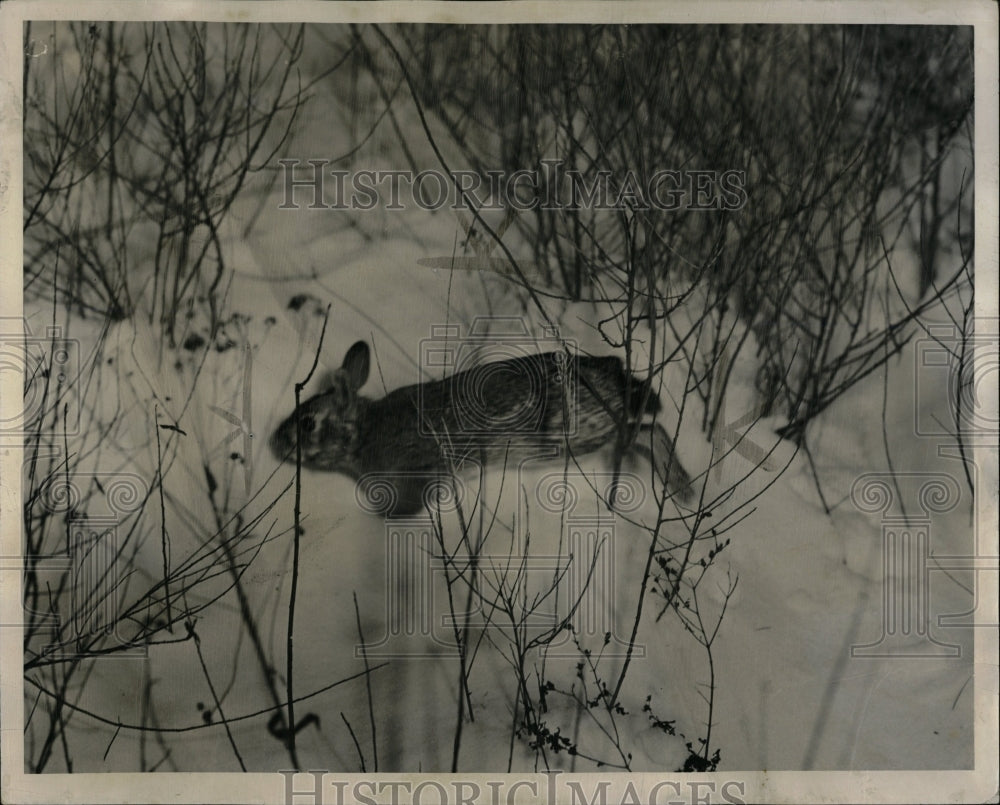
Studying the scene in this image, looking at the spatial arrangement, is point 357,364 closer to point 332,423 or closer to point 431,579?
point 332,423

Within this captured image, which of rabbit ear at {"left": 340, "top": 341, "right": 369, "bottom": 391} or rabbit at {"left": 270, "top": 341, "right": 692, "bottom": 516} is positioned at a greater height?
rabbit ear at {"left": 340, "top": 341, "right": 369, "bottom": 391}

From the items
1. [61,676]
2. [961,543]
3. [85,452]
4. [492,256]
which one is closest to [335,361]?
[492,256]

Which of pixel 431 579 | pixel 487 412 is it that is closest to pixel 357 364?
pixel 487 412

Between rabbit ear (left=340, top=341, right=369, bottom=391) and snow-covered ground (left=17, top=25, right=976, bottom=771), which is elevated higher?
rabbit ear (left=340, top=341, right=369, bottom=391)

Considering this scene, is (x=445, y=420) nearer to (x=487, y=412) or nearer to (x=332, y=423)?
(x=487, y=412)

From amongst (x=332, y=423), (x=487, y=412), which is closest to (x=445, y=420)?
(x=487, y=412)

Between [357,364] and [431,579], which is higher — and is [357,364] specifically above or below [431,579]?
above

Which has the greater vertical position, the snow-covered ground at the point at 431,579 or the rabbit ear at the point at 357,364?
the rabbit ear at the point at 357,364
